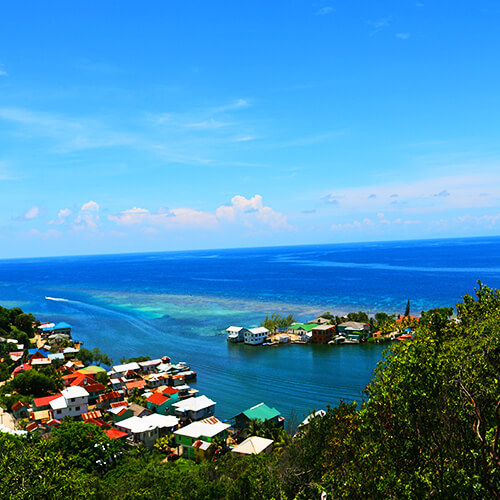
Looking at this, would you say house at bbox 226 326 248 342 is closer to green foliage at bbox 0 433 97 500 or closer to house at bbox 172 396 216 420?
house at bbox 172 396 216 420

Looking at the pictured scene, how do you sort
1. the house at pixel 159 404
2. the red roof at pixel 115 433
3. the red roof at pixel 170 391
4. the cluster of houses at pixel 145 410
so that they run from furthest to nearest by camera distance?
the red roof at pixel 170 391
the house at pixel 159 404
the red roof at pixel 115 433
the cluster of houses at pixel 145 410

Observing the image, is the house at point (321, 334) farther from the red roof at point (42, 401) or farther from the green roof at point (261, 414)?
the red roof at point (42, 401)

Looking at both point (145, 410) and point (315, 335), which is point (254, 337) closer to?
point (315, 335)

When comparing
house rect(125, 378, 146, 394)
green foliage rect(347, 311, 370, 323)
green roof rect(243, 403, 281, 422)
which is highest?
green foliage rect(347, 311, 370, 323)

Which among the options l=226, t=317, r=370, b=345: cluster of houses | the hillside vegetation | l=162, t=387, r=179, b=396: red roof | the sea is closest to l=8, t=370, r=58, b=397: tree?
the sea

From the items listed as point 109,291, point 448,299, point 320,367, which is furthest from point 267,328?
point 109,291

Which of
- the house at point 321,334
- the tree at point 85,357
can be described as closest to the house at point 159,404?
the tree at point 85,357

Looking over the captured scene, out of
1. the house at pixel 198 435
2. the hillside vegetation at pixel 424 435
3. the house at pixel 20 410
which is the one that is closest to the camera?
the hillside vegetation at pixel 424 435
